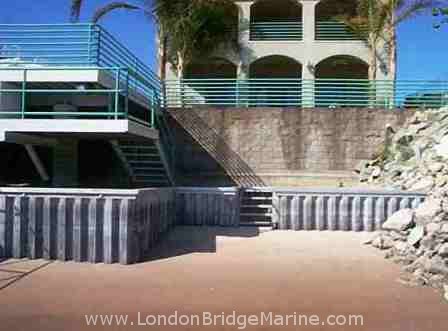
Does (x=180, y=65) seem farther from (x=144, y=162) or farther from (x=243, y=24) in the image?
(x=144, y=162)

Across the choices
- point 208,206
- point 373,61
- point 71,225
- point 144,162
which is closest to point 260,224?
point 208,206

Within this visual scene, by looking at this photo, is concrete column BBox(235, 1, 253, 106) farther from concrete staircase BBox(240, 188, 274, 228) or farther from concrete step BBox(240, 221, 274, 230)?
concrete step BBox(240, 221, 274, 230)

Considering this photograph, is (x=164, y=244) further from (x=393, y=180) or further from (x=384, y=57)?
(x=384, y=57)

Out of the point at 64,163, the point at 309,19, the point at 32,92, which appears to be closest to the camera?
the point at 32,92

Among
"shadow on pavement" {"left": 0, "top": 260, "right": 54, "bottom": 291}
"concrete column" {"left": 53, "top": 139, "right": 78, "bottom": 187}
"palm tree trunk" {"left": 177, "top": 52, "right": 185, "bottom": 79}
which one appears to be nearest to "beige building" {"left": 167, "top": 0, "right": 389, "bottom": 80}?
"palm tree trunk" {"left": 177, "top": 52, "right": 185, "bottom": 79}

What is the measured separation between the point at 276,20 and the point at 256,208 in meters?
14.6

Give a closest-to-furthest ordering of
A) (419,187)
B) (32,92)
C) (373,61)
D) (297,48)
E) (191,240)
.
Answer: (191,240), (32,92), (419,187), (373,61), (297,48)

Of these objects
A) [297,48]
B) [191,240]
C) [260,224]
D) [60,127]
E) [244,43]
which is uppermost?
[244,43]

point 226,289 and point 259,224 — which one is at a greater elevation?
point 259,224

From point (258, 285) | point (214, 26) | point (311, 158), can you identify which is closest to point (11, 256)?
point (258, 285)

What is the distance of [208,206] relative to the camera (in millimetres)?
11133

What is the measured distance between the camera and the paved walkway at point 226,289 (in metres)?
5.18

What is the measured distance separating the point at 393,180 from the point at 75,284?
9800mm

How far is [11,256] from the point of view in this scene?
25.4 feet
